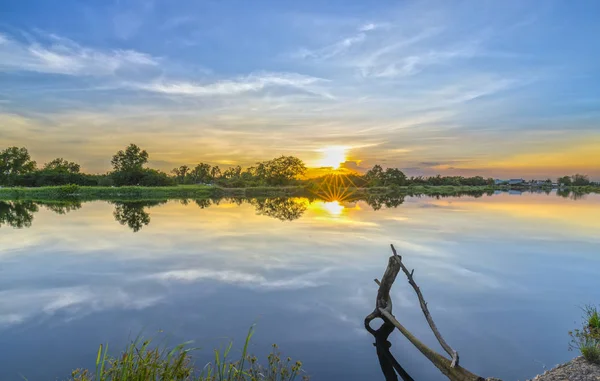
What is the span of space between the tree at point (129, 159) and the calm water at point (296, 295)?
57.8 meters

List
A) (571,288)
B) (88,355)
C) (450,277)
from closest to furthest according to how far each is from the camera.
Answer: (88,355), (571,288), (450,277)

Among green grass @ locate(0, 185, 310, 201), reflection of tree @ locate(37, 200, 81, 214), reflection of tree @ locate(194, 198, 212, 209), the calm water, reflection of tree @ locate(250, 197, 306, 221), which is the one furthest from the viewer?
green grass @ locate(0, 185, 310, 201)

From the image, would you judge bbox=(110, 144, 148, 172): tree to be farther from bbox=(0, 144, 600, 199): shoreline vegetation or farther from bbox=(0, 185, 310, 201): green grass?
bbox=(0, 185, 310, 201): green grass

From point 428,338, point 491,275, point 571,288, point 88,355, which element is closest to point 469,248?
point 491,275

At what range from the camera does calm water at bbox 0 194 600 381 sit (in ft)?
19.1

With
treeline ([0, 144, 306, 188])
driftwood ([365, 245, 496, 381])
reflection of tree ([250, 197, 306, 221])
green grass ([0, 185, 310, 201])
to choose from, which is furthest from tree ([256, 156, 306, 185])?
driftwood ([365, 245, 496, 381])

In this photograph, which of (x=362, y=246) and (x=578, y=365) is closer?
(x=578, y=365)

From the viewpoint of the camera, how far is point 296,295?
8633mm

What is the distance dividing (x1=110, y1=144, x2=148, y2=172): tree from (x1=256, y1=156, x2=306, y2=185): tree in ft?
82.4

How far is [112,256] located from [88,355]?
318 inches

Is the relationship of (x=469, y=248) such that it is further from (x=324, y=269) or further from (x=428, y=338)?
(x=428, y=338)

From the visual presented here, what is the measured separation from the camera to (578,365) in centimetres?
457

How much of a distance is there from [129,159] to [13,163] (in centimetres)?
2207

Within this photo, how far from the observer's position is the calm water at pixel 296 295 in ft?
19.1
